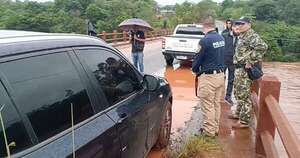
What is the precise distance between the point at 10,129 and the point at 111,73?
5.30 feet

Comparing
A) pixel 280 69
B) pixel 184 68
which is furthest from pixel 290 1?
pixel 184 68

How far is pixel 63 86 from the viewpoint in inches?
107

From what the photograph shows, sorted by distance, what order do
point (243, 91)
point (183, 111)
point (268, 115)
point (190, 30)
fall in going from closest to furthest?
point (268, 115)
point (243, 91)
point (183, 111)
point (190, 30)

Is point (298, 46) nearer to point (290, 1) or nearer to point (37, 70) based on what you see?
point (37, 70)

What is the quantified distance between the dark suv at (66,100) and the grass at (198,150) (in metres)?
1.38

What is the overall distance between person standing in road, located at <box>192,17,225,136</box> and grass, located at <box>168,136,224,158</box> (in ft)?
1.63

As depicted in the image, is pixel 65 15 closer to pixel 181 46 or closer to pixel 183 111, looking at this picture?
pixel 181 46

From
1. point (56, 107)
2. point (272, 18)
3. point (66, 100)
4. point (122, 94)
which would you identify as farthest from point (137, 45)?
point (272, 18)

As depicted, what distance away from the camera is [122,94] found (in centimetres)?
375

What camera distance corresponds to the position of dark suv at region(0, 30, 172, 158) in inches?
86.4

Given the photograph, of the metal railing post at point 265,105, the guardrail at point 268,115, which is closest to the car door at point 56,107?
the guardrail at point 268,115

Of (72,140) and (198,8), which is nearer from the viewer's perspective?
(72,140)

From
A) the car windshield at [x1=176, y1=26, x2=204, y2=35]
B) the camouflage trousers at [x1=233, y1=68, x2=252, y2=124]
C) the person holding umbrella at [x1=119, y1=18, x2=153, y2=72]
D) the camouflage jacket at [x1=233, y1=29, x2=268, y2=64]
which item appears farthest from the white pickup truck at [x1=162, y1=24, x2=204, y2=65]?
the camouflage jacket at [x1=233, y1=29, x2=268, y2=64]

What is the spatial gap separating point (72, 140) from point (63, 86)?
1.26ft
